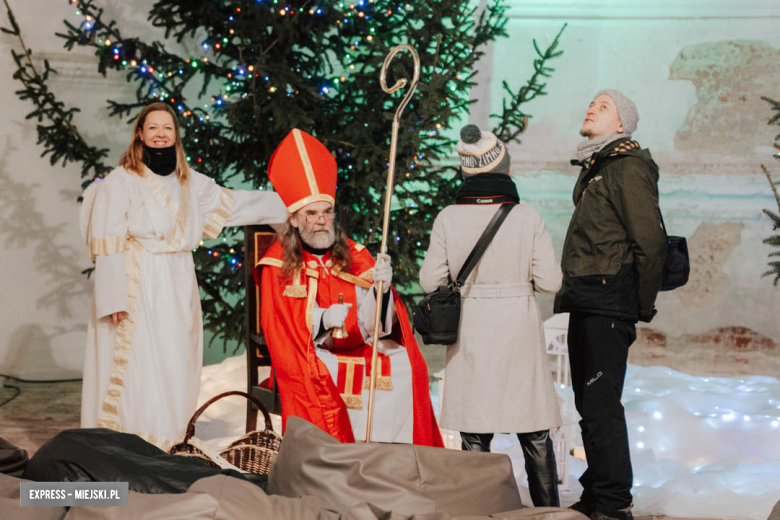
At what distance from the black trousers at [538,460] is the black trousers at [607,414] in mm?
231

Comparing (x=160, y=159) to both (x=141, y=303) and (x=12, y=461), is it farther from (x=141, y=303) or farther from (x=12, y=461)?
(x=12, y=461)

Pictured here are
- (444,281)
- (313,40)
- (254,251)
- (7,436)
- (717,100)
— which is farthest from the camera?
(717,100)

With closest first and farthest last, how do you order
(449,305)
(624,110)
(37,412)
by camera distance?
(449,305)
(624,110)
(37,412)

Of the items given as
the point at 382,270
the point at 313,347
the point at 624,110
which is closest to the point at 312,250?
the point at 313,347

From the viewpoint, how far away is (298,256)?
4.14 metres

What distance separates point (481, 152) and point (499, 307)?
60cm

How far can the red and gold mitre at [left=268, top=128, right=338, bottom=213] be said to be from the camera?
163 inches

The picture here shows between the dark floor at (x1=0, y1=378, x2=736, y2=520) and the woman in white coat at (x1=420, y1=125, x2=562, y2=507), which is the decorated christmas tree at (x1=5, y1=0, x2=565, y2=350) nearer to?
the dark floor at (x1=0, y1=378, x2=736, y2=520)

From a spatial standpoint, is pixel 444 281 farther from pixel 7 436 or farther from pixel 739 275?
pixel 739 275

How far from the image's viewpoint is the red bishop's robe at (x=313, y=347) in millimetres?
3855

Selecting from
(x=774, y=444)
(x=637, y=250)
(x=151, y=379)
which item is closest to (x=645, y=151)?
(x=637, y=250)

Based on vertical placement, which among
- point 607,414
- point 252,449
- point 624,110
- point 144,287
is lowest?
point 252,449

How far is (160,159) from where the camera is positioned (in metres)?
4.40

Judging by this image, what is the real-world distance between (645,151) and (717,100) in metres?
3.85
